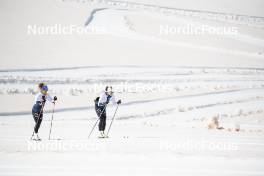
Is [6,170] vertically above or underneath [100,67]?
underneath

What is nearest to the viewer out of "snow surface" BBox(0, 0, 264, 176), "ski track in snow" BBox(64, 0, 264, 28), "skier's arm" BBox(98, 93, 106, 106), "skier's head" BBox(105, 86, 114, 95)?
"snow surface" BBox(0, 0, 264, 176)

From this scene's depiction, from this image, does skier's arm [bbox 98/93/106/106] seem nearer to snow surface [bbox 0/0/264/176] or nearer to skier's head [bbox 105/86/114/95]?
skier's head [bbox 105/86/114/95]

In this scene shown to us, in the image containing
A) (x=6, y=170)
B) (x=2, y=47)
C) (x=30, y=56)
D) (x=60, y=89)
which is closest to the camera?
(x=6, y=170)

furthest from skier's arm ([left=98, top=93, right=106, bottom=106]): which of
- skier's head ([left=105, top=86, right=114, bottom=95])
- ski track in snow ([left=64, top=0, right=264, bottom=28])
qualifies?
ski track in snow ([left=64, top=0, right=264, bottom=28])

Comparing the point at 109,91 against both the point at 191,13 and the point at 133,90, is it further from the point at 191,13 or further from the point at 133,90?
the point at 191,13

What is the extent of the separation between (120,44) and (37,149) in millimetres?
34659

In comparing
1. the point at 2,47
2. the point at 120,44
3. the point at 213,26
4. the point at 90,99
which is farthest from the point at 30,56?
the point at 213,26

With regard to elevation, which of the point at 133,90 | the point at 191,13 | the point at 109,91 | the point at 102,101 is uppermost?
the point at 191,13

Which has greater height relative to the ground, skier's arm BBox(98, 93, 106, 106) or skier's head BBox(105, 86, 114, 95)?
skier's head BBox(105, 86, 114, 95)

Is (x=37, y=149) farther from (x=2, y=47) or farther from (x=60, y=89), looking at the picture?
(x=2, y=47)

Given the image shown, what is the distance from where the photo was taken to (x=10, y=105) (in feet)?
67.4

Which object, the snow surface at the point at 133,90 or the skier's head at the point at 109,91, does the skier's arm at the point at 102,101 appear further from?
the snow surface at the point at 133,90

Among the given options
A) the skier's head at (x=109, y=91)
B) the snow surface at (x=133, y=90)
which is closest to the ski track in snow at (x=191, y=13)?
the snow surface at (x=133, y=90)

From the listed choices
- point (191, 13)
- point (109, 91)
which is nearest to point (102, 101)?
point (109, 91)
